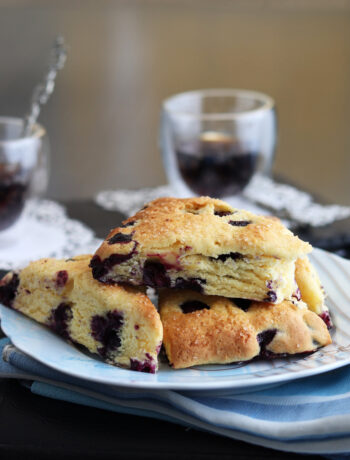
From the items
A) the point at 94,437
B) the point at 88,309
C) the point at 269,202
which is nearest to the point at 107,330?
the point at 88,309

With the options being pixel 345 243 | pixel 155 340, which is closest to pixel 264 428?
pixel 155 340

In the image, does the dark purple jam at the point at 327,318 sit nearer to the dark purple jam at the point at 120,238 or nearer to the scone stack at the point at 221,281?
the scone stack at the point at 221,281

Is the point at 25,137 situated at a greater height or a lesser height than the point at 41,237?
greater

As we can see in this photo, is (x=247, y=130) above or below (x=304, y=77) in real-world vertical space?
above

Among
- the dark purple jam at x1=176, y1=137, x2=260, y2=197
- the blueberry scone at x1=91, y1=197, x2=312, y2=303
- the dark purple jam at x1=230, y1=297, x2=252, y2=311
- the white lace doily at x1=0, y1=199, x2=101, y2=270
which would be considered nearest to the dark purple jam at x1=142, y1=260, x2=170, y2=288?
the blueberry scone at x1=91, y1=197, x2=312, y2=303

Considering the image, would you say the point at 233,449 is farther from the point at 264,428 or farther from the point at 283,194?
the point at 283,194

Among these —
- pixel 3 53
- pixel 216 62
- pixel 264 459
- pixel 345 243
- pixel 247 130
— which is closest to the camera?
pixel 264 459

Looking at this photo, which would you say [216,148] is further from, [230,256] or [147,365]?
[147,365]
